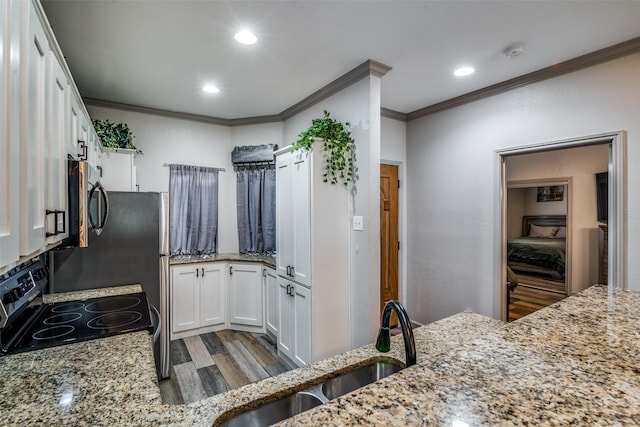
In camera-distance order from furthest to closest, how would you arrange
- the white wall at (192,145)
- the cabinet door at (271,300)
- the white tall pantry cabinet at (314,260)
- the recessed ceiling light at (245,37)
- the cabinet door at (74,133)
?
the white wall at (192,145) → the cabinet door at (271,300) → the white tall pantry cabinet at (314,260) → the recessed ceiling light at (245,37) → the cabinet door at (74,133)

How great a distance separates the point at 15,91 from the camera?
84cm

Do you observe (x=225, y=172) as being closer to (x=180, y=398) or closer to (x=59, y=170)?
(x=180, y=398)

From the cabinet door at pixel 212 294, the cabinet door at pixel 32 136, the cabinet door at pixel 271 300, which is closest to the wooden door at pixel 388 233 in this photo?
the cabinet door at pixel 271 300

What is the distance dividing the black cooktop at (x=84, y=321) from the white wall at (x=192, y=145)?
79.2 inches

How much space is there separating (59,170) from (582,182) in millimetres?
5562

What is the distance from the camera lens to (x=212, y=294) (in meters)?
3.76

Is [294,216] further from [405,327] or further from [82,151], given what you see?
[405,327]

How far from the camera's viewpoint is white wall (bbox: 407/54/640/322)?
2.33m

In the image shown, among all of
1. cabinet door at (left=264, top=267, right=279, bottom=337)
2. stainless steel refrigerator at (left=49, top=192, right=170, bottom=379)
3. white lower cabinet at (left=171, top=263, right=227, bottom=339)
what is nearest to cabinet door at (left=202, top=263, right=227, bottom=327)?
white lower cabinet at (left=171, top=263, right=227, bottom=339)

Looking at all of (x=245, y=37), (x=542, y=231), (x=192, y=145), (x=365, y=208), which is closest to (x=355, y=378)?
(x=365, y=208)

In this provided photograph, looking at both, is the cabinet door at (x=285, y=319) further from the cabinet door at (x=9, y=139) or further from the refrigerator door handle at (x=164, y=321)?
the cabinet door at (x=9, y=139)

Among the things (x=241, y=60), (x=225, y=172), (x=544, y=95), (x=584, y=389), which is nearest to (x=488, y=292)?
(x=544, y=95)

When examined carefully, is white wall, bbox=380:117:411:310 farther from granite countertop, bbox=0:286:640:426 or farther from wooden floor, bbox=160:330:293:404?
granite countertop, bbox=0:286:640:426

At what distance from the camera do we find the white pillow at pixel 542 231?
6.09 metres
